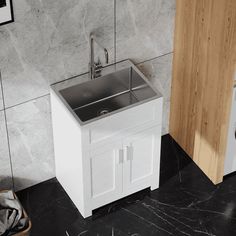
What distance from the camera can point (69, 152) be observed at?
13.1ft

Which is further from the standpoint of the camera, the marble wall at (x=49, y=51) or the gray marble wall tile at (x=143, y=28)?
the gray marble wall tile at (x=143, y=28)

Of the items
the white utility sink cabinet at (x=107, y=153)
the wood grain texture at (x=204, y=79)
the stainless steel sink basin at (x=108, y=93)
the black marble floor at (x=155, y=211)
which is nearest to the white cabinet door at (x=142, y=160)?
the white utility sink cabinet at (x=107, y=153)

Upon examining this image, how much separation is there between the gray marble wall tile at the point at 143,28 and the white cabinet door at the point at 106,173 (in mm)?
636

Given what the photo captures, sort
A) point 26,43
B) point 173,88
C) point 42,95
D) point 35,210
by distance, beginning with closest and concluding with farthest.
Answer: point 26,43
point 42,95
point 35,210
point 173,88

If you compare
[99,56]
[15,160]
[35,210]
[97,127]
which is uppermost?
[99,56]

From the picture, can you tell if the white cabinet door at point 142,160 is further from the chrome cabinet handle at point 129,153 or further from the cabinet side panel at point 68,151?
the cabinet side panel at point 68,151

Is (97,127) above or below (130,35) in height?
below

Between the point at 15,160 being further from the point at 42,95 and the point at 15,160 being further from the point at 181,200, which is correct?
the point at 181,200

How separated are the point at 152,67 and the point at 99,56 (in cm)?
48

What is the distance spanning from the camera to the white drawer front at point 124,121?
3.77m

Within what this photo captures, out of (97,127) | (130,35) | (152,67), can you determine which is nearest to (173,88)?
(152,67)

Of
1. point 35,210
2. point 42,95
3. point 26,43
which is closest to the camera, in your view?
point 26,43

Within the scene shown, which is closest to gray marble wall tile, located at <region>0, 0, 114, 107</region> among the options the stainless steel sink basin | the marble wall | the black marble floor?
the marble wall

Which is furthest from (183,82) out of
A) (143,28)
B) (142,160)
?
(142,160)
